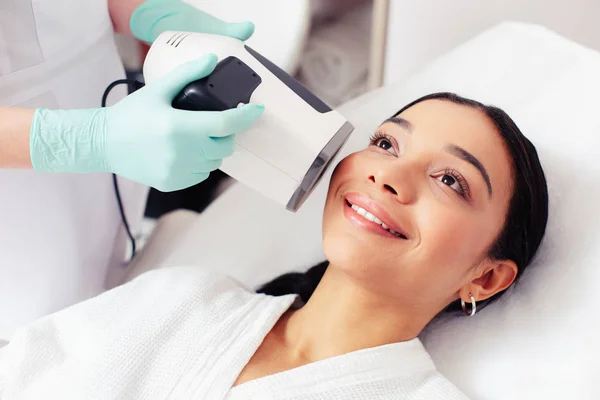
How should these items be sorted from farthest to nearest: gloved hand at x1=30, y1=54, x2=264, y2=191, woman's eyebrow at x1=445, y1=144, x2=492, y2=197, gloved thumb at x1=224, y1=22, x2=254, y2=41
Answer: gloved thumb at x1=224, y1=22, x2=254, y2=41 → woman's eyebrow at x1=445, y1=144, x2=492, y2=197 → gloved hand at x1=30, y1=54, x2=264, y2=191

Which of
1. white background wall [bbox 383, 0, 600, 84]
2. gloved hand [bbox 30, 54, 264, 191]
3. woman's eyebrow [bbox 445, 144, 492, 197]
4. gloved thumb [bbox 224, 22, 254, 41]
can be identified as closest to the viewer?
gloved hand [bbox 30, 54, 264, 191]

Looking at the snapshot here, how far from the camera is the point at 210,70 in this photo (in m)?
0.94

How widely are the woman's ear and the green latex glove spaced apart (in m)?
0.68

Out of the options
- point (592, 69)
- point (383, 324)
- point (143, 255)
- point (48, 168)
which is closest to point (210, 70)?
point (48, 168)

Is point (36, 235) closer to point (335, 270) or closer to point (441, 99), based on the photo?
point (335, 270)

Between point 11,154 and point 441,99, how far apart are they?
2.43 ft

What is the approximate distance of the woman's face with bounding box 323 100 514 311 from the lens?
1.00 metres

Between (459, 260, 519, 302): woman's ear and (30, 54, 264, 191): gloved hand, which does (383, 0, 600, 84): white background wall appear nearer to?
(459, 260, 519, 302): woman's ear

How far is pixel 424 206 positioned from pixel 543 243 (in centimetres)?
36

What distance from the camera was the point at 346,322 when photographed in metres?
1.11

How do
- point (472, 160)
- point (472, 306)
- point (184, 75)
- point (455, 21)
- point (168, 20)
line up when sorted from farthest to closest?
1. point (455, 21)
2. point (168, 20)
3. point (472, 306)
4. point (472, 160)
5. point (184, 75)

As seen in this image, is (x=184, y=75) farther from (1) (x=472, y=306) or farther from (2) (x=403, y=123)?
(1) (x=472, y=306)

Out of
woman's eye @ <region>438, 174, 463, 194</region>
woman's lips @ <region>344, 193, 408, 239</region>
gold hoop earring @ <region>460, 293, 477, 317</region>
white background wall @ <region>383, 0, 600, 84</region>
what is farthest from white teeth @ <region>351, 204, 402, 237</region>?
white background wall @ <region>383, 0, 600, 84</region>

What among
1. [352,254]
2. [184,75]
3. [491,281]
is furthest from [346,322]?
[184,75]
